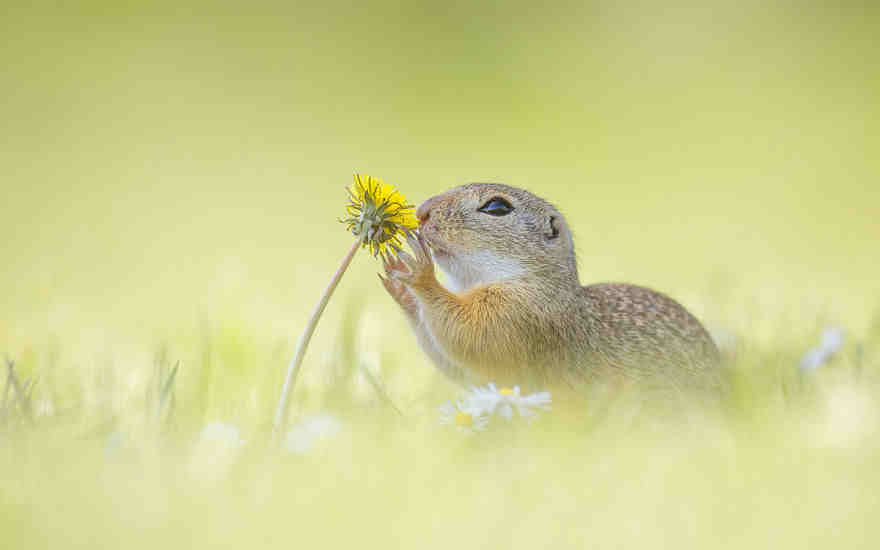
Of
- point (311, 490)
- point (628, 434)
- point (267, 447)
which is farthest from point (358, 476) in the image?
point (628, 434)

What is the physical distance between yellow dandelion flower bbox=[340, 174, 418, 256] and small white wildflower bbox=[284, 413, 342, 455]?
0.64 meters

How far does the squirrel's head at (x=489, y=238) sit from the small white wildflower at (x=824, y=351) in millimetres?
→ 1171

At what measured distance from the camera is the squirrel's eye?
4.01m

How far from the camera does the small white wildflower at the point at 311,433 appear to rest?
274 centimetres

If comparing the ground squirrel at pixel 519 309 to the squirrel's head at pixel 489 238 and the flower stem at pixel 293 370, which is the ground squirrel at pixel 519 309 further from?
the flower stem at pixel 293 370

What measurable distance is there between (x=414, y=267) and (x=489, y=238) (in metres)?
0.39

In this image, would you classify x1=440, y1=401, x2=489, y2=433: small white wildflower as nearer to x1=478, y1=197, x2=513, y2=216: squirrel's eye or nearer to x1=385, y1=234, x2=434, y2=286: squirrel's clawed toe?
x1=385, y1=234, x2=434, y2=286: squirrel's clawed toe

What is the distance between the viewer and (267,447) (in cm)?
271

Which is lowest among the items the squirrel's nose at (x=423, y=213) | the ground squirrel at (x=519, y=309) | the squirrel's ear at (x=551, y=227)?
the ground squirrel at (x=519, y=309)

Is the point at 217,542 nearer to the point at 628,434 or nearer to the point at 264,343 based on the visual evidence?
the point at 628,434

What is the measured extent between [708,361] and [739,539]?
192 cm

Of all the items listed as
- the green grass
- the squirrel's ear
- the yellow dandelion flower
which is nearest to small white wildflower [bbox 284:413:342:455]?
the green grass

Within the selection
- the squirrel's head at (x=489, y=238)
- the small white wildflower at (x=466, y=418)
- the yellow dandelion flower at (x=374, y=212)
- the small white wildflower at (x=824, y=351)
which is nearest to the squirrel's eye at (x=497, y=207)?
the squirrel's head at (x=489, y=238)

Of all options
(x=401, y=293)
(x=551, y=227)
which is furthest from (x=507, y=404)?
(x=551, y=227)
